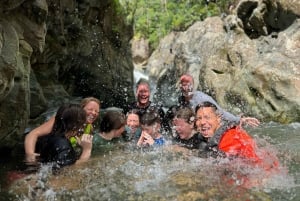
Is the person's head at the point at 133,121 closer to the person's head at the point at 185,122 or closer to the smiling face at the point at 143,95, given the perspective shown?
the smiling face at the point at 143,95

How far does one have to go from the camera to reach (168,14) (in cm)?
3525

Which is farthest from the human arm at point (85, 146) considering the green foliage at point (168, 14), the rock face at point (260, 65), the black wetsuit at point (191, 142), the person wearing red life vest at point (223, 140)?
the green foliage at point (168, 14)

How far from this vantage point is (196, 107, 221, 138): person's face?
204 inches

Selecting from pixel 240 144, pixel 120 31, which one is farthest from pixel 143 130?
pixel 120 31

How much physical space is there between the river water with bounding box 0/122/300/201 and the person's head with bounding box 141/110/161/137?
0.63 meters

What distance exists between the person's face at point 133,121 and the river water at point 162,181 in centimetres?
88

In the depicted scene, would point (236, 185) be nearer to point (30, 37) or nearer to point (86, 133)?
point (86, 133)

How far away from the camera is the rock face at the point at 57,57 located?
→ 18.7 feet

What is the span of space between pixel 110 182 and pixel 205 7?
2678 centimetres

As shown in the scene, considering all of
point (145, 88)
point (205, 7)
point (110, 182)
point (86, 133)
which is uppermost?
point (205, 7)

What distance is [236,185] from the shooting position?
15.5 ft

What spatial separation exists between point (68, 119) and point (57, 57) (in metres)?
5.96

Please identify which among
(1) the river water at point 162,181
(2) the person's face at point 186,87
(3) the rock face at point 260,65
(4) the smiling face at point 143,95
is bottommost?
(1) the river water at point 162,181

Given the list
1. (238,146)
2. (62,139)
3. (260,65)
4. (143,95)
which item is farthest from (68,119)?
(260,65)
